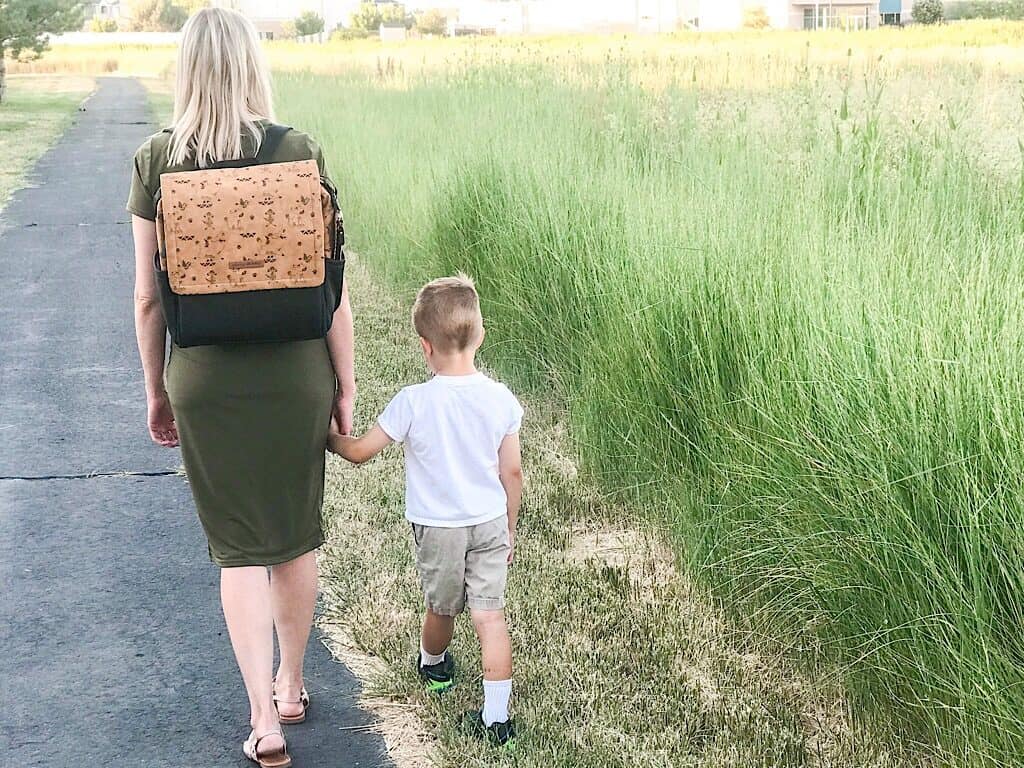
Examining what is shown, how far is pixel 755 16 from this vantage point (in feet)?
233

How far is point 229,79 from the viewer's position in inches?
124

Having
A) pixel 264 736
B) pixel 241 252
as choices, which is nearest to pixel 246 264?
pixel 241 252

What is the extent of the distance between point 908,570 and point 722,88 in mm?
8022

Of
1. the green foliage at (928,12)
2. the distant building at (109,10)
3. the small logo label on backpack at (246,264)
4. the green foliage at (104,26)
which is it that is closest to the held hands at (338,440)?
the small logo label on backpack at (246,264)

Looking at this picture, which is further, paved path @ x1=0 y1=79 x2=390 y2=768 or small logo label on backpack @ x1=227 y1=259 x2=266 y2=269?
paved path @ x1=0 y1=79 x2=390 y2=768

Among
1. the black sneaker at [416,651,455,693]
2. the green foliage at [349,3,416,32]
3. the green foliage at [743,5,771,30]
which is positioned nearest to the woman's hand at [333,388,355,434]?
the black sneaker at [416,651,455,693]

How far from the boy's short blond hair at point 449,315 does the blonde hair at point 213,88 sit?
1.86 ft

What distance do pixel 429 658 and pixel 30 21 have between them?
33.6m

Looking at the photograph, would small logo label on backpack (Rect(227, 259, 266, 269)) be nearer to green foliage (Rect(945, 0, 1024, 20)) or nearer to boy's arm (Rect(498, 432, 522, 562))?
boy's arm (Rect(498, 432, 522, 562))

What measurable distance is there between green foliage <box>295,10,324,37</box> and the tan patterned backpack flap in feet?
396

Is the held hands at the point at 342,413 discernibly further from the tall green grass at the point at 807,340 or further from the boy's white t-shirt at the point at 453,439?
the tall green grass at the point at 807,340

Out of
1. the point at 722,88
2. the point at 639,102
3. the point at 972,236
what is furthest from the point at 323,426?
the point at 722,88

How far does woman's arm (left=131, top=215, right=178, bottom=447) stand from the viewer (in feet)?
10.5

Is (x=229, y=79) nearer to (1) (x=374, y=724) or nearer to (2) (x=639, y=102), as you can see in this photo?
(1) (x=374, y=724)
